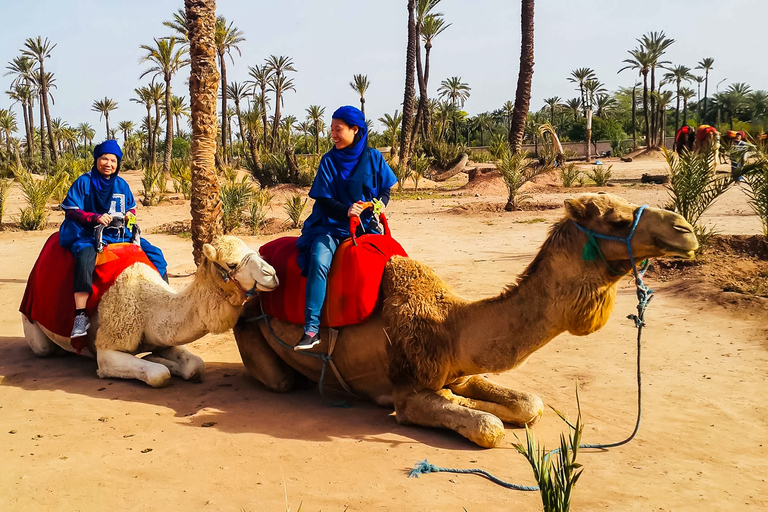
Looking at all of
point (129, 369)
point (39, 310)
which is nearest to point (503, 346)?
point (129, 369)

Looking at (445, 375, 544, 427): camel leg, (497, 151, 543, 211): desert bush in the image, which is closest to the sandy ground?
(445, 375, 544, 427): camel leg

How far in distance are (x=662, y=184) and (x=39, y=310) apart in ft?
63.8

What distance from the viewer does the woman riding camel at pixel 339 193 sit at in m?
4.89

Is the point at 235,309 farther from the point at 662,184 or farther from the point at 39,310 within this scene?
the point at 662,184

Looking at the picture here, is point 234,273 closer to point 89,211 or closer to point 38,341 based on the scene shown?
point 89,211

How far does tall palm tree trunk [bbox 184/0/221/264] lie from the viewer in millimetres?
9461

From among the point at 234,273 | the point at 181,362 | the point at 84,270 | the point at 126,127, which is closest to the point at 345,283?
the point at 234,273

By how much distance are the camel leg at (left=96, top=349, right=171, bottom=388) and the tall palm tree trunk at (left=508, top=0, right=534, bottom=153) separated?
16.6 metres

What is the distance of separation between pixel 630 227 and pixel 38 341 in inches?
214

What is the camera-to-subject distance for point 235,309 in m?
5.31

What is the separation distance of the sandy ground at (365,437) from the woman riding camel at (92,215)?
868 millimetres

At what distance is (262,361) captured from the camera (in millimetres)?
5535

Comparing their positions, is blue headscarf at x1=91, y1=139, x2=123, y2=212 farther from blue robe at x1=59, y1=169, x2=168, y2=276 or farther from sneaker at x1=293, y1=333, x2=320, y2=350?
sneaker at x1=293, y1=333, x2=320, y2=350

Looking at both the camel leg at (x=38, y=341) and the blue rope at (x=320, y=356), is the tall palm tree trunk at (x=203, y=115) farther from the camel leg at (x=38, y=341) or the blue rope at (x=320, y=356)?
the blue rope at (x=320, y=356)
